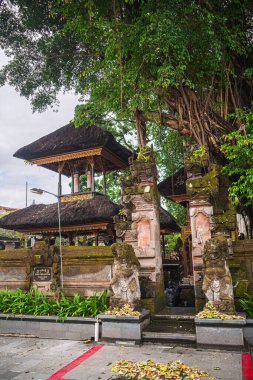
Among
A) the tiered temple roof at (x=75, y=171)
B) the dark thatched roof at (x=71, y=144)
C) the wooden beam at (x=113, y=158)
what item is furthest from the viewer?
the wooden beam at (x=113, y=158)

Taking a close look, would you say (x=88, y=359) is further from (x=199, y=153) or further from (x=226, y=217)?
(x=199, y=153)

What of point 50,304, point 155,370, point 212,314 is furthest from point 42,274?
point 212,314

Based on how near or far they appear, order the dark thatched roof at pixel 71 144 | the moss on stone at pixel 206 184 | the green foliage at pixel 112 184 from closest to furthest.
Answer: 1. the moss on stone at pixel 206 184
2. the dark thatched roof at pixel 71 144
3. the green foliage at pixel 112 184

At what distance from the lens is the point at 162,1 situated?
7.62 metres

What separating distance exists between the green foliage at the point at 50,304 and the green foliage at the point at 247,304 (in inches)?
122

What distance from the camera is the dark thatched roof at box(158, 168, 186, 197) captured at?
42.4 ft

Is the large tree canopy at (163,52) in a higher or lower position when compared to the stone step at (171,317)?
higher

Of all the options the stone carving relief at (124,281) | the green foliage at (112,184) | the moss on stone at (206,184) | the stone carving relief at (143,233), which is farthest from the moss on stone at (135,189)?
the green foliage at (112,184)

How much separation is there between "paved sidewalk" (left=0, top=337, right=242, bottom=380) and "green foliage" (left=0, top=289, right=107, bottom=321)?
2.55 feet

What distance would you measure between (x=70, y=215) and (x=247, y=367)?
32.2 ft

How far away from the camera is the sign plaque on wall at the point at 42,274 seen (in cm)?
797

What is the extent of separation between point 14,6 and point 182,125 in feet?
30.8

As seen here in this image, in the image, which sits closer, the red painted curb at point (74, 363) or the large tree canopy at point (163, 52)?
the red painted curb at point (74, 363)

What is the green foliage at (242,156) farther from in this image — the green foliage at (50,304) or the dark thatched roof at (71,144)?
the dark thatched roof at (71,144)
